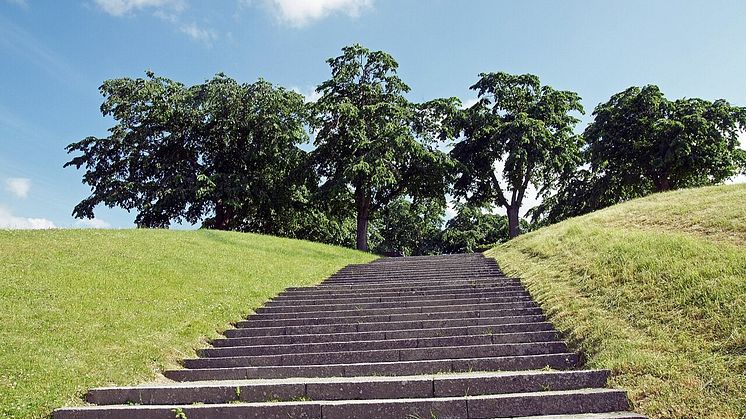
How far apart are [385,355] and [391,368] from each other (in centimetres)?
65

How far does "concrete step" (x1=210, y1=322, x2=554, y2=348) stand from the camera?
912 centimetres

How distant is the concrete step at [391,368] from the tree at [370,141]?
21774 millimetres

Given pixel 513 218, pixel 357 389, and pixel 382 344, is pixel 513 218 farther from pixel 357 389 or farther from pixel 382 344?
pixel 357 389

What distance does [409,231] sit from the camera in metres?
60.0

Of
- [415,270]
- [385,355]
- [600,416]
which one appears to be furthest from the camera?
[415,270]

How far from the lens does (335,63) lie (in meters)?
34.1

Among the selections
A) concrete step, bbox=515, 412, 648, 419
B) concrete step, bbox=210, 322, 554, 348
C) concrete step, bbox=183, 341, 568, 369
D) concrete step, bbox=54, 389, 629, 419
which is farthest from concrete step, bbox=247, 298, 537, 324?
concrete step, bbox=515, 412, 648, 419

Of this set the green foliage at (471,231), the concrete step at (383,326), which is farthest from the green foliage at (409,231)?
the concrete step at (383,326)

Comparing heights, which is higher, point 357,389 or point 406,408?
point 357,389

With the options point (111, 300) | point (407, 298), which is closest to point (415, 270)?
point (407, 298)

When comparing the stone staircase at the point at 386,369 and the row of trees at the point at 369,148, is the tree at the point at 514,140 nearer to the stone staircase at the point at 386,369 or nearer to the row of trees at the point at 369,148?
the row of trees at the point at 369,148

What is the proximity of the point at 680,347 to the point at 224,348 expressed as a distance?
274 inches

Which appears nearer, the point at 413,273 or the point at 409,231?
the point at 413,273

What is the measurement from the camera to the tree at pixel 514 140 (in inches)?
1280
